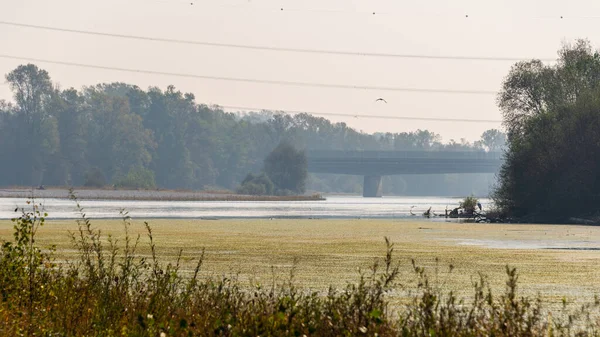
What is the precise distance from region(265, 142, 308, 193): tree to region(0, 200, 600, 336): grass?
107754 millimetres

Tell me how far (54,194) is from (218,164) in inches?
2377

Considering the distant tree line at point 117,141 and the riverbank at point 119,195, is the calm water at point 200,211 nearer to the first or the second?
the riverbank at point 119,195

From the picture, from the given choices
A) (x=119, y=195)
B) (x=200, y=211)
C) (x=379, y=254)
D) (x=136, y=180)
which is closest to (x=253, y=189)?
(x=136, y=180)

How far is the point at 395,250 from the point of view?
3097cm

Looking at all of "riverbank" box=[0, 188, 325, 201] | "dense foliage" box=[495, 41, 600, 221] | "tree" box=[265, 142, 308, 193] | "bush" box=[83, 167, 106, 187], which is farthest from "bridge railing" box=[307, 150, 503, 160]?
"dense foliage" box=[495, 41, 600, 221]

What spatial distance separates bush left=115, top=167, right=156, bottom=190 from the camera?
148125mm

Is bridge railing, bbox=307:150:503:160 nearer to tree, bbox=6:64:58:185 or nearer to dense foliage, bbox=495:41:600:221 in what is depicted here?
tree, bbox=6:64:58:185

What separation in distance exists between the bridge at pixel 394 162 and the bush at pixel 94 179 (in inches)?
1369

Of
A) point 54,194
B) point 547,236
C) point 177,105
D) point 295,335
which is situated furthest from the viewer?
point 177,105

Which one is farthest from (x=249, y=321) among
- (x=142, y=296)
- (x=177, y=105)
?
(x=177, y=105)

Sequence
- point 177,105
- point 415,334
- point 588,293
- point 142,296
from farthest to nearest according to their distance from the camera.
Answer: point 177,105
point 588,293
point 142,296
point 415,334

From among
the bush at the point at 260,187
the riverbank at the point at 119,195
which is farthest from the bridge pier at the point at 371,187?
the riverbank at the point at 119,195

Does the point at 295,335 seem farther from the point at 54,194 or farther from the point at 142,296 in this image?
the point at 54,194

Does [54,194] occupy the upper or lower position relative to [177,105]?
lower
